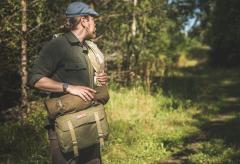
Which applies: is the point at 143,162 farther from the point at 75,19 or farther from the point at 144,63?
the point at 144,63

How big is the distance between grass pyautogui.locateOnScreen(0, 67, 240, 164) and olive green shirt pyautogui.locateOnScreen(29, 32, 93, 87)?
10.4 ft

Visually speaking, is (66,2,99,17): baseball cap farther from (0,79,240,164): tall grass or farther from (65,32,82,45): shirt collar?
(0,79,240,164): tall grass

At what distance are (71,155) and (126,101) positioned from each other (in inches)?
260

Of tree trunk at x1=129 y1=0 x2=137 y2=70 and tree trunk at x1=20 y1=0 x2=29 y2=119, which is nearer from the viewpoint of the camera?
tree trunk at x1=20 y1=0 x2=29 y2=119

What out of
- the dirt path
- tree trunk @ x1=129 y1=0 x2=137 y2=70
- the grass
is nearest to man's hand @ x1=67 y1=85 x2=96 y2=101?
the grass

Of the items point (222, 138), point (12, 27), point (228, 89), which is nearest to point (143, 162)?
point (222, 138)

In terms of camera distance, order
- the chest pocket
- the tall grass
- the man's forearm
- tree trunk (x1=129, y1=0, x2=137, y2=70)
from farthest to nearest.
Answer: tree trunk (x1=129, y1=0, x2=137, y2=70) → the tall grass → the chest pocket → the man's forearm

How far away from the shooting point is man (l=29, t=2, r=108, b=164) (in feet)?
12.1

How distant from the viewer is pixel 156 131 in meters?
8.79

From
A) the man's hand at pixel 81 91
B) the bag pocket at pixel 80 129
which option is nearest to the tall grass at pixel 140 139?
the bag pocket at pixel 80 129

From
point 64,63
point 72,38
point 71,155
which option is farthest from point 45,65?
point 71,155

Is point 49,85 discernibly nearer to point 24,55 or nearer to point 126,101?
point 24,55

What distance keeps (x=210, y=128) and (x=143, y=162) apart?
269 centimetres

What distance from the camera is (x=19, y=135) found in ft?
25.4
